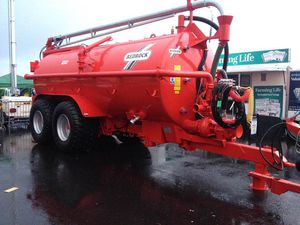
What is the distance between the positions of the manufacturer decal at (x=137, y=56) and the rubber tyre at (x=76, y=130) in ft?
5.81

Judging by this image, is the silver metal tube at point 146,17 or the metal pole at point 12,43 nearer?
the silver metal tube at point 146,17

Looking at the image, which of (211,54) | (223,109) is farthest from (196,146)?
(211,54)

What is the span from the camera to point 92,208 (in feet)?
15.8

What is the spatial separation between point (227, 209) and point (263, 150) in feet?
3.32

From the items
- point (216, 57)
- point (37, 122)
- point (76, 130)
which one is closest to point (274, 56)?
point (216, 57)

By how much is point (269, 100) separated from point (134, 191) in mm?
6398

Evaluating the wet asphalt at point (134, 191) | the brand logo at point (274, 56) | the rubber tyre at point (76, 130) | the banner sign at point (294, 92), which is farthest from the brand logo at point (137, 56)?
the brand logo at point (274, 56)

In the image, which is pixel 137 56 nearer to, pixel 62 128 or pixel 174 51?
pixel 174 51

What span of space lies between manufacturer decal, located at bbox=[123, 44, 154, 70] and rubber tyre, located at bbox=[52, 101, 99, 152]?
1.77 meters

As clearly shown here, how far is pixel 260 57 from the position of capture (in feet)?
37.6

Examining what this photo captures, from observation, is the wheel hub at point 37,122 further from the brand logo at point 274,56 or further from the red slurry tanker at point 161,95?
the brand logo at point 274,56

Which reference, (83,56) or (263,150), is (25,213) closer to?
(263,150)

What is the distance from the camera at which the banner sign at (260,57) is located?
428 inches

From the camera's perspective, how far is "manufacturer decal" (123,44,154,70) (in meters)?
6.30
